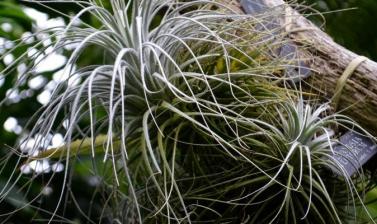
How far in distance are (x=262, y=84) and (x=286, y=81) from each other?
7 cm

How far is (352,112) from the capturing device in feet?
3.75

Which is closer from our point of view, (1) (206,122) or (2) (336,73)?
(1) (206,122)

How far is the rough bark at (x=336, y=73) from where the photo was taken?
44.8 inches

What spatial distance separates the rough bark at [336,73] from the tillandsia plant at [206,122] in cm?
5

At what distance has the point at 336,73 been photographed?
1.17 m

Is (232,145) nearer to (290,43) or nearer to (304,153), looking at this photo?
(304,153)

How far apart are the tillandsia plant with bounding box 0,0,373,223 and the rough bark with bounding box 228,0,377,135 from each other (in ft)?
0.15

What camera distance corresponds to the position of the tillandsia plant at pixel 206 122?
1.01 meters

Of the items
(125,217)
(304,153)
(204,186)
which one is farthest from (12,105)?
(304,153)

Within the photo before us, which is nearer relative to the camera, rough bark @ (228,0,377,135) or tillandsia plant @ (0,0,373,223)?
tillandsia plant @ (0,0,373,223)

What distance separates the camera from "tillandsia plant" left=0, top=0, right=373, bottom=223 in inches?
39.9

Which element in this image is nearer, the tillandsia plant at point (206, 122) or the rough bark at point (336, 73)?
the tillandsia plant at point (206, 122)

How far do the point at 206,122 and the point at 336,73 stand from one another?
0.28m

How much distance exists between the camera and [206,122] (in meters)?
1.00
